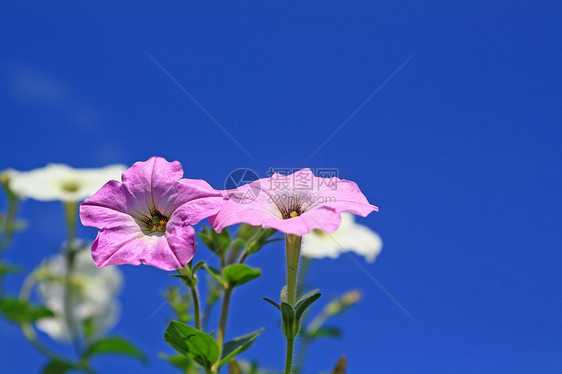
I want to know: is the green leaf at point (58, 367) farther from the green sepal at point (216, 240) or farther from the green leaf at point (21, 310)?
the green sepal at point (216, 240)

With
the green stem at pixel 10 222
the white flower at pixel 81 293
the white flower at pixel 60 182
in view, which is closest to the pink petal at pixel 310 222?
the white flower at pixel 60 182

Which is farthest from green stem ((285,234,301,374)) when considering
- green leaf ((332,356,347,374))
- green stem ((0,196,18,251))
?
green stem ((0,196,18,251))

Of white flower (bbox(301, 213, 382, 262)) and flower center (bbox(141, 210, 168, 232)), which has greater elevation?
white flower (bbox(301, 213, 382, 262))

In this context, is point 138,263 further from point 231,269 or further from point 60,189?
point 60,189

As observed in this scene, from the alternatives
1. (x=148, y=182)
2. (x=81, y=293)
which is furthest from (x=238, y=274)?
(x=81, y=293)

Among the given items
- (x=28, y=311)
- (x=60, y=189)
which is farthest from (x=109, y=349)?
(x=60, y=189)

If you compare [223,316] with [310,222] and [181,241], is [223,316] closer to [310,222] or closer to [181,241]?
[181,241]

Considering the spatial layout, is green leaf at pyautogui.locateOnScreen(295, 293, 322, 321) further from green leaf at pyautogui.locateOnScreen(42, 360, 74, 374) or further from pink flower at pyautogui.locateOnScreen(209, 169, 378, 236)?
green leaf at pyautogui.locateOnScreen(42, 360, 74, 374)
